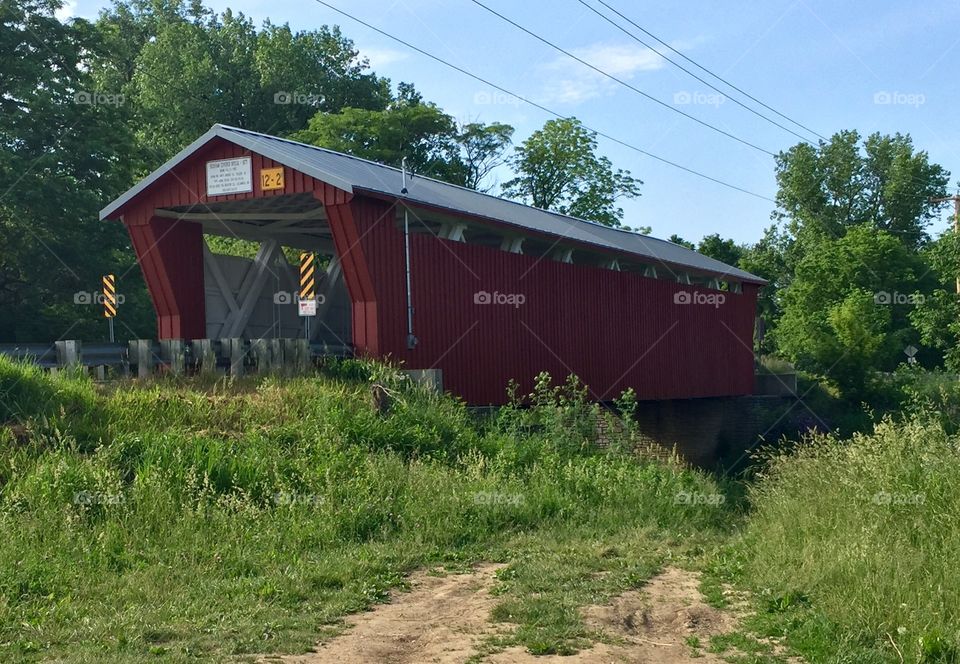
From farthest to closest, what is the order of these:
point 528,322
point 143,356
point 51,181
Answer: point 51,181 < point 528,322 < point 143,356

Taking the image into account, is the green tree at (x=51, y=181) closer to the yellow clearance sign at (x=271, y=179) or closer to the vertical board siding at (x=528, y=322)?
the yellow clearance sign at (x=271, y=179)

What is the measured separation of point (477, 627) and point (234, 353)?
761 cm

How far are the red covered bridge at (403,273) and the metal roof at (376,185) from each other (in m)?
0.05

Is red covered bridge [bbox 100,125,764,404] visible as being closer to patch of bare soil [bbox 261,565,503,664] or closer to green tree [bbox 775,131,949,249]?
patch of bare soil [bbox 261,565,503,664]

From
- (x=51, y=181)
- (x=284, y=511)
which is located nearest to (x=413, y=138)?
(x=51, y=181)

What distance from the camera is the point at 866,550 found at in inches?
266

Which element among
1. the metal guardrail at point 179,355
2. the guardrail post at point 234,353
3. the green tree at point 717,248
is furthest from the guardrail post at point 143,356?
the green tree at point 717,248

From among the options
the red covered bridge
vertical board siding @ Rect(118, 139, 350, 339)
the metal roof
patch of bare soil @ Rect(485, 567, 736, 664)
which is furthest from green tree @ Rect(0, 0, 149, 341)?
patch of bare soil @ Rect(485, 567, 736, 664)

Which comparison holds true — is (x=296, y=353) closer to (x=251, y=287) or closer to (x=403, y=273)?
(x=403, y=273)

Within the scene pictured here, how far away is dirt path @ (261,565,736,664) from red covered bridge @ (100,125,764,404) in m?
7.23

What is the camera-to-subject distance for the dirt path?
5590 mm

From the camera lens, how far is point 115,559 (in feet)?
24.2

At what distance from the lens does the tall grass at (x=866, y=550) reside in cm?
581

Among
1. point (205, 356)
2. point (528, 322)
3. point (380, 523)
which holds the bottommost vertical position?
point (380, 523)
